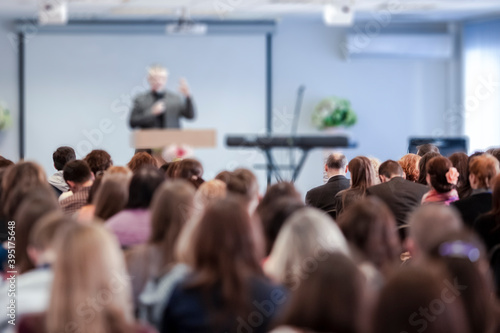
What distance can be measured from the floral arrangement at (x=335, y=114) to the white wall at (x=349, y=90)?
0.24 m

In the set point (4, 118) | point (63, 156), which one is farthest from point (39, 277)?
point (4, 118)

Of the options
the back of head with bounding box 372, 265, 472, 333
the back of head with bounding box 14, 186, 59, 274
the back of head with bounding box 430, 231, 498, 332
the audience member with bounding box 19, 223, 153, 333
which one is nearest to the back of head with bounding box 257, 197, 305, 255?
the back of head with bounding box 14, 186, 59, 274

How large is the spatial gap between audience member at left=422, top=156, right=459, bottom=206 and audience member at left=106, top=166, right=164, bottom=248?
1615 mm

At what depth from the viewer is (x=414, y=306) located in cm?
166

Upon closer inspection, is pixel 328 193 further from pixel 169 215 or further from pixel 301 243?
pixel 301 243

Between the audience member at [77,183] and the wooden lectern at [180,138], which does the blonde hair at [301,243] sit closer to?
the wooden lectern at [180,138]

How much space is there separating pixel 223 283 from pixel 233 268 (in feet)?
0.17

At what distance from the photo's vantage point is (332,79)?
1094 cm

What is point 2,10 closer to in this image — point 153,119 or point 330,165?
point 153,119

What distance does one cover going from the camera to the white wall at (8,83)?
10.3 m

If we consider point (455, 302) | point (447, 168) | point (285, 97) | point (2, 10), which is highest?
point (2, 10)

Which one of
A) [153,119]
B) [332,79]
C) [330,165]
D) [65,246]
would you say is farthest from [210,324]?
[332,79]

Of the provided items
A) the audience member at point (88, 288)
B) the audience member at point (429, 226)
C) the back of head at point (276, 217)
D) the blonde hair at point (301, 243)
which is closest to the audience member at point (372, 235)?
the audience member at point (429, 226)

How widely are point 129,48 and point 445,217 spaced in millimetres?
8345
